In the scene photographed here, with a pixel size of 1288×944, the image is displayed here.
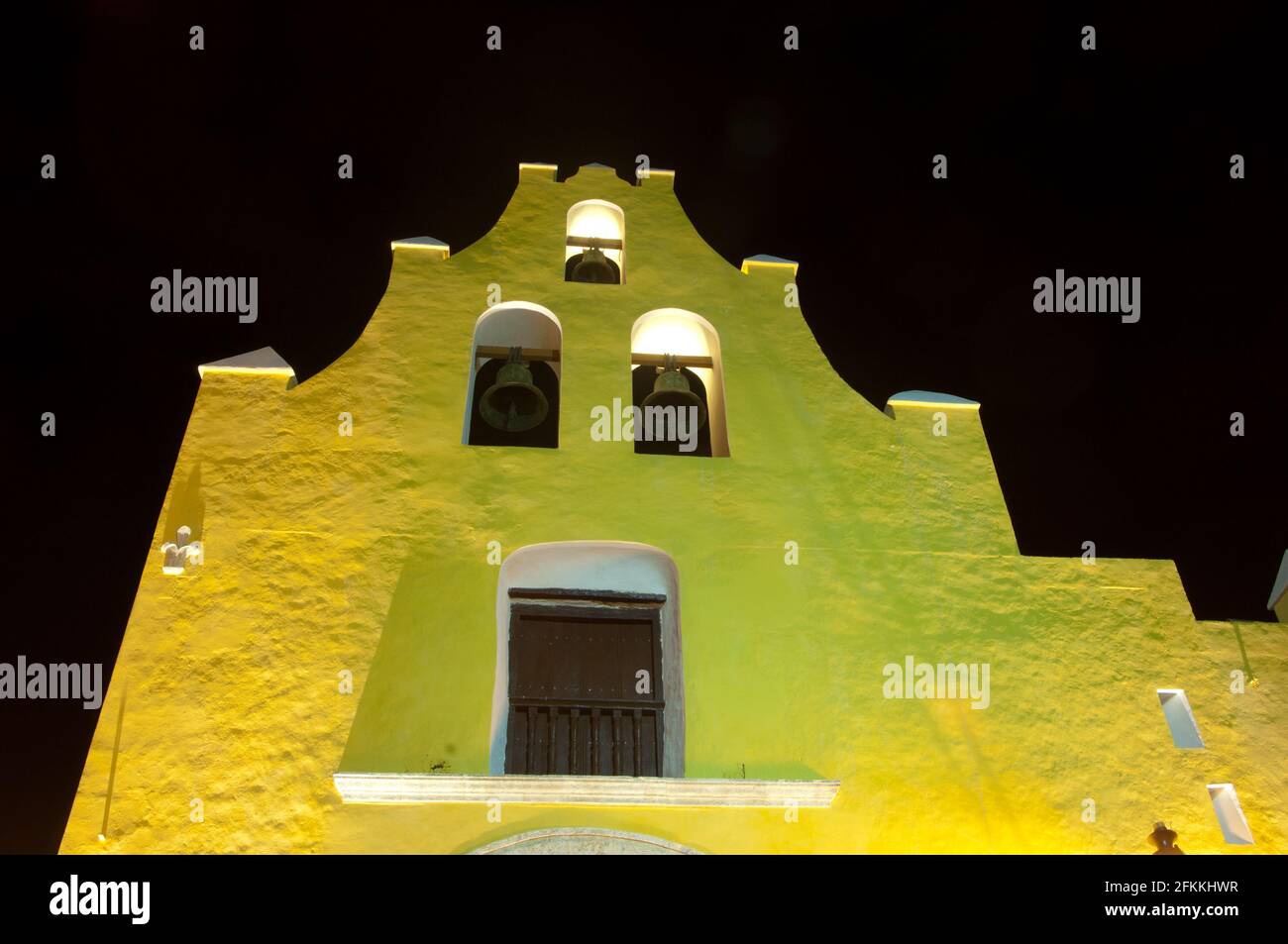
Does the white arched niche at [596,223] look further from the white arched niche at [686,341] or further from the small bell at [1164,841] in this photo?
the small bell at [1164,841]

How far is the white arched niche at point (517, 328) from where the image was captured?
10664mm

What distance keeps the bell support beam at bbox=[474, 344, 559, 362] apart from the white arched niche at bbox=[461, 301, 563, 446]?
2cm

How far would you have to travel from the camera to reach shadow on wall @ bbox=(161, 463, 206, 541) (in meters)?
8.66

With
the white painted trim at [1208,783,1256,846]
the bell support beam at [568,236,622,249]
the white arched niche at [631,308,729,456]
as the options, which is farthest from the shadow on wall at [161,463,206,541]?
the white painted trim at [1208,783,1256,846]

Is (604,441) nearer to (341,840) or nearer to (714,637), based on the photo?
(714,637)

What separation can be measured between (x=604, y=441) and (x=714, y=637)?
2.01 metres

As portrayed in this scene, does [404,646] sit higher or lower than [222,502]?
lower

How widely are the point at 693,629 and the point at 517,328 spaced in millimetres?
3768

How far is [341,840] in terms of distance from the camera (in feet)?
24.1
